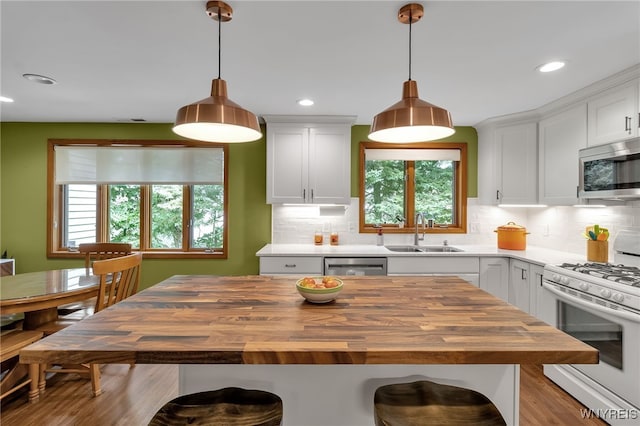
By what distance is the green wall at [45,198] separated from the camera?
371 centimetres

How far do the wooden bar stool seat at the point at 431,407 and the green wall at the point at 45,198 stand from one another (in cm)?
272

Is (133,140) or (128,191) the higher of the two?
(133,140)

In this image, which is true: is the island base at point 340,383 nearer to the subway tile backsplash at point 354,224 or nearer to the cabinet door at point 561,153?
the cabinet door at point 561,153

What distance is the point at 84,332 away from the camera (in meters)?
1.15

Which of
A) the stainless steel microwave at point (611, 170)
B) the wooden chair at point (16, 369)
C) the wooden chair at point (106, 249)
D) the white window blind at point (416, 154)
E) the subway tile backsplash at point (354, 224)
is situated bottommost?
the wooden chair at point (16, 369)

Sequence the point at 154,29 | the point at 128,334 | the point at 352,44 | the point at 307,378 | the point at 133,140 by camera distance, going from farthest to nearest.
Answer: the point at 133,140
the point at 352,44
the point at 154,29
the point at 307,378
the point at 128,334

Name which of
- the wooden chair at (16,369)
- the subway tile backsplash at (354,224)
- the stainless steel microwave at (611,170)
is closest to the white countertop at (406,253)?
the subway tile backsplash at (354,224)

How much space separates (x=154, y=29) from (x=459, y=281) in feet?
7.62

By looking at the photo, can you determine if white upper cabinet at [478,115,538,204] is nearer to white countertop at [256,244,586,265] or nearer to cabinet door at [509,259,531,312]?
white countertop at [256,244,586,265]

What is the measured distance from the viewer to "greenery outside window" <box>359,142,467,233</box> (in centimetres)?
380

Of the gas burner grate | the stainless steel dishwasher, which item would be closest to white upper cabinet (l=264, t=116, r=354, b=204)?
the stainless steel dishwasher

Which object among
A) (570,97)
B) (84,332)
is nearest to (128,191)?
(84,332)

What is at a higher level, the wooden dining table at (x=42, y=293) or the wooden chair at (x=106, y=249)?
the wooden chair at (x=106, y=249)

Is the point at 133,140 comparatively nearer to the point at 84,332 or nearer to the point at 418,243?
the point at 84,332
